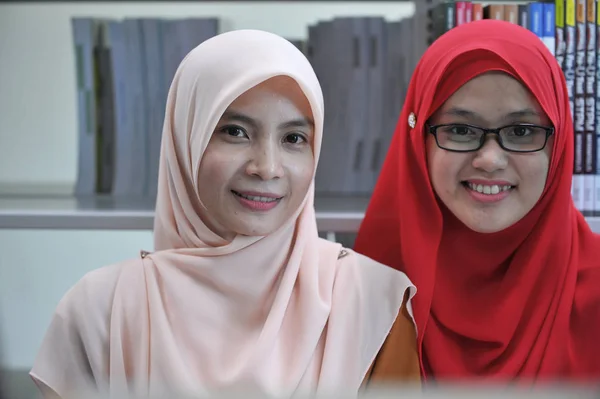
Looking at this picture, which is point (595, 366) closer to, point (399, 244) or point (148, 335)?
point (399, 244)

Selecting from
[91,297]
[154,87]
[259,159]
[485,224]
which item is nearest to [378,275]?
[485,224]

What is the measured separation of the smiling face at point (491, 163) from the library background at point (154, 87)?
1.00ft

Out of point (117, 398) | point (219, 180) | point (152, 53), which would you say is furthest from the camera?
point (152, 53)

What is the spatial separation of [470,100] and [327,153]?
53 cm

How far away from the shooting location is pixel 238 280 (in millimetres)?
1150

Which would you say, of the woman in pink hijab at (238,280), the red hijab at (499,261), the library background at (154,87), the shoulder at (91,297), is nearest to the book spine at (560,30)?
the library background at (154,87)

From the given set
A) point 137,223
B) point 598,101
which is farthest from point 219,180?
point 598,101

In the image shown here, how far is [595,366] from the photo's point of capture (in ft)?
3.84

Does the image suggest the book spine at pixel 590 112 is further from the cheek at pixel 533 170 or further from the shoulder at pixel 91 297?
the shoulder at pixel 91 297

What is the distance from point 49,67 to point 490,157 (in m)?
1.40

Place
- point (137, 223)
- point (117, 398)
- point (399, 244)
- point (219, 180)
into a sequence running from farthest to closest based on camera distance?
point (137, 223), point (399, 244), point (219, 180), point (117, 398)

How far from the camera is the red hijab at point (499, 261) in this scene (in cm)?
115

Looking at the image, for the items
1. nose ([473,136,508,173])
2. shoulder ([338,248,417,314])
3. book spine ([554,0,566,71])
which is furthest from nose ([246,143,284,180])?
book spine ([554,0,566,71])

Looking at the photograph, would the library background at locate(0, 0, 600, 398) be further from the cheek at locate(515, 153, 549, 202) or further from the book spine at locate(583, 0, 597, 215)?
the cheek at locate(515, 153, 549, 202)
